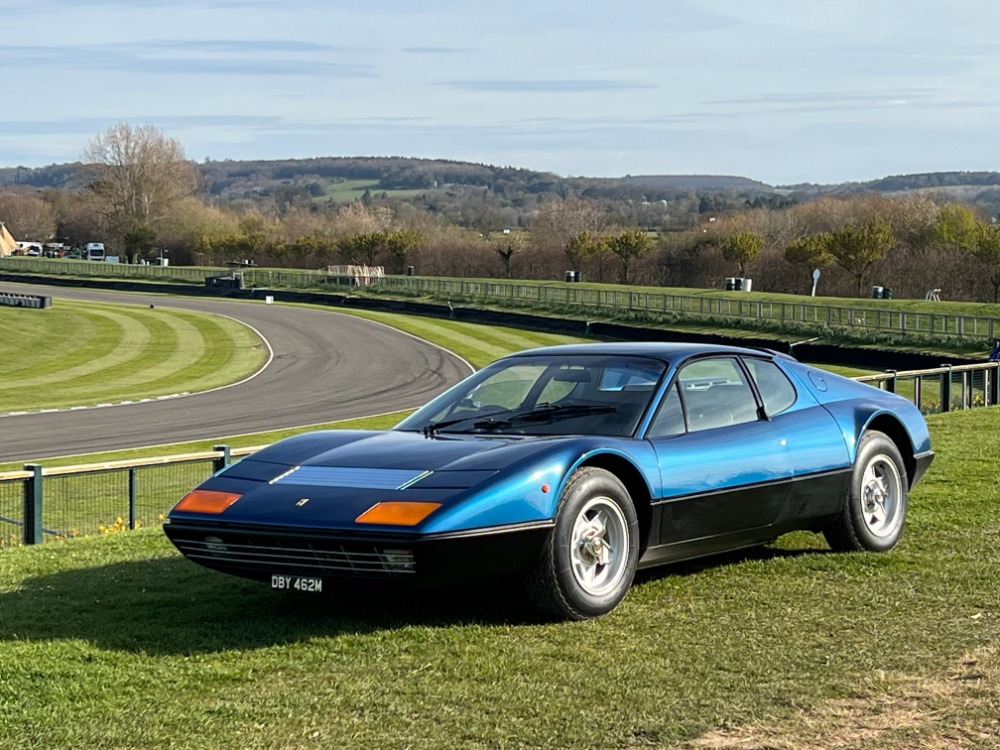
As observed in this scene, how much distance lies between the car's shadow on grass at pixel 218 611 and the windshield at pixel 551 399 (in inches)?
39.0

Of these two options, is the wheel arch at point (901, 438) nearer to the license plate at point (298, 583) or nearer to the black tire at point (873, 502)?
the black tire at point (873, 502)

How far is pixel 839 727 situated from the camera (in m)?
5.14

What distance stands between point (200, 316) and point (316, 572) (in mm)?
70657

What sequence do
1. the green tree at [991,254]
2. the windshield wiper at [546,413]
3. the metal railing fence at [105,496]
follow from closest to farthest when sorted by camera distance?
the windshield wiper at [546,413] < the metal railing fence at [105,496] < the green tree at [991,254]

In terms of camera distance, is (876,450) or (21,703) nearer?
(21,703)

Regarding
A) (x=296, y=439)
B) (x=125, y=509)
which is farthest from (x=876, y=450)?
(x=125, y=509)

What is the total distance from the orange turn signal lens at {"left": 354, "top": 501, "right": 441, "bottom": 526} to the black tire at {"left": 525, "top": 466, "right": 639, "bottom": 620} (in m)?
0.65

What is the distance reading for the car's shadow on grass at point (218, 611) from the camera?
6.54 m

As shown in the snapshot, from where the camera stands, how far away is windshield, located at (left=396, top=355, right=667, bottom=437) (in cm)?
771

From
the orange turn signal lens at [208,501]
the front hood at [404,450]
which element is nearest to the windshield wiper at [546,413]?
the front hood at [404,450]

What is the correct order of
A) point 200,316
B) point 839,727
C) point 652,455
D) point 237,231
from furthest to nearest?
1. point 237,231
2. point 200,316
3. point 652,455
4. point 839,727

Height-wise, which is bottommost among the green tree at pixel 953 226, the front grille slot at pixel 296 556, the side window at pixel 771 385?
the front grille slot at pixel 296 556

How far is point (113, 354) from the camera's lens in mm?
57375

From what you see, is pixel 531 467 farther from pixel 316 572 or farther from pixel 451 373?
pixel 451 373
